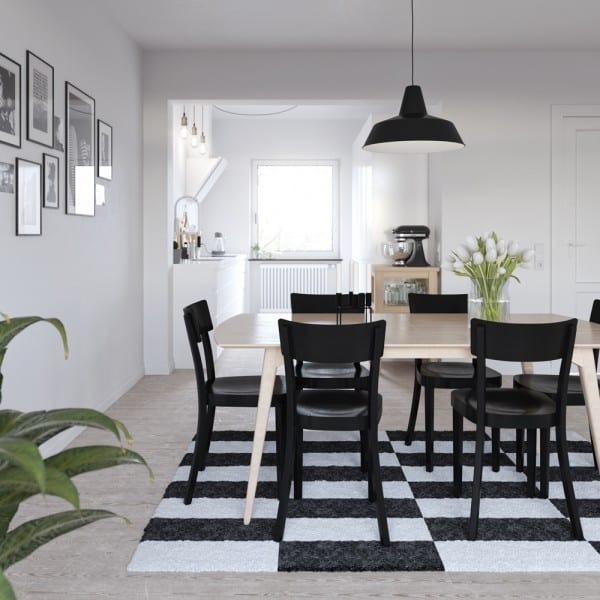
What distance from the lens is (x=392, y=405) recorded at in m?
4.95

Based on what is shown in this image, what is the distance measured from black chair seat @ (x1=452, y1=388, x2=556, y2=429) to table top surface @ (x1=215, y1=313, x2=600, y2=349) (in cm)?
23

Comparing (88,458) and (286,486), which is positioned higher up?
(88,458)

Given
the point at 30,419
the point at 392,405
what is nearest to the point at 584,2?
the point at 392,405

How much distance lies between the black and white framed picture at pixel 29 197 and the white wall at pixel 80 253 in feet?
0.15

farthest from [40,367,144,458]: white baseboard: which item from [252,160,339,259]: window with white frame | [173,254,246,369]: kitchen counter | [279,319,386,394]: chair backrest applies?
[252,160,339,259]: window with white frame

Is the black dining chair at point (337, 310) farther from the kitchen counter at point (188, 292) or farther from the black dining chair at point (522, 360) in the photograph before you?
the kitchen counter at point (188, 292)

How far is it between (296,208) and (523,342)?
7355 millimetres

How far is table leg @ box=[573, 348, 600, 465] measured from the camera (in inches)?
113

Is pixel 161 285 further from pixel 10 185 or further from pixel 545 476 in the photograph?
pixel 545 476

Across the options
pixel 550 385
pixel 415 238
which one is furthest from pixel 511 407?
pixel 415 238

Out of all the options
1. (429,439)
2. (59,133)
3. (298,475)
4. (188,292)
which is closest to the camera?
(298,475)

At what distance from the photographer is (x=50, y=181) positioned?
3.64 meters

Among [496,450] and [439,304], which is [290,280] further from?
[496,450]

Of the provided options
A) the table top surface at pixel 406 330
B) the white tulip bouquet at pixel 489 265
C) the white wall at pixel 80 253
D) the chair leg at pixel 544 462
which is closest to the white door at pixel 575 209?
the table top surface at pixel 406 330
